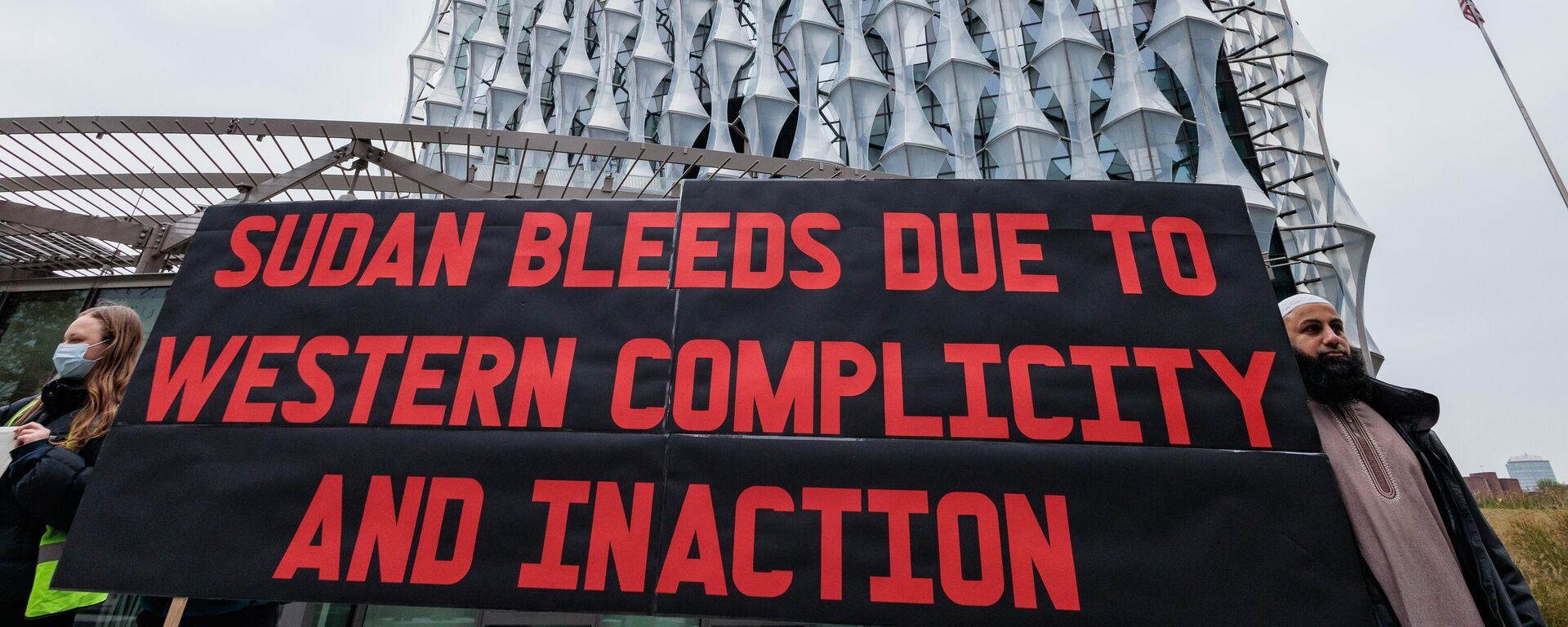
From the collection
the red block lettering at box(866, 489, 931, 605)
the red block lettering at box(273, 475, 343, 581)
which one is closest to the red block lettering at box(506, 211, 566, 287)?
the red block lettering at box(273, 475, 343, 581)

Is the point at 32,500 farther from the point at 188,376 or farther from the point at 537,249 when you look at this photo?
the point at 537,249

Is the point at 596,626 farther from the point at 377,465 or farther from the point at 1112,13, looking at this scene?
the point at 1112,13

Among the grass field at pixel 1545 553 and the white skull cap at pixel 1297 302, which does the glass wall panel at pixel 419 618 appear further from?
the grass field at pixel 1545 553

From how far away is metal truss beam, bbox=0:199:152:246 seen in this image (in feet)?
20.3

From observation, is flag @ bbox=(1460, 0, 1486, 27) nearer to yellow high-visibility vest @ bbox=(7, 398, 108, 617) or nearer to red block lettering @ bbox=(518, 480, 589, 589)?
red block lettering @ bbox=(518, 480, 589, 589)

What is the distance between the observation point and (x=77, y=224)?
20.7 feet

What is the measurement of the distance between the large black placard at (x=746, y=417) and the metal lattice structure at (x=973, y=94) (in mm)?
12840

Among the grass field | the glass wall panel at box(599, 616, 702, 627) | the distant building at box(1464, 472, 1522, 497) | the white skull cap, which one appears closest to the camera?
the white skull cap

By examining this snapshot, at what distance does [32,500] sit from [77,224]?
6.03m

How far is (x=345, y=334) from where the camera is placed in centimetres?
253

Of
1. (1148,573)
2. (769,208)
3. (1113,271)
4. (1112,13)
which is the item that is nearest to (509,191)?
(769,208)

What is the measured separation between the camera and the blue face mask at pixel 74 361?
2.69 metres

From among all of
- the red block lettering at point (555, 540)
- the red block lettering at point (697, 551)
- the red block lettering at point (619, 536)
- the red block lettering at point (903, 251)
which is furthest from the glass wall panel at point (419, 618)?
the red block lettering at point (903, 251)

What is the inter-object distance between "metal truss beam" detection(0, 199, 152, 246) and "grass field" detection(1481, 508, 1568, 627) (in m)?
16.6
